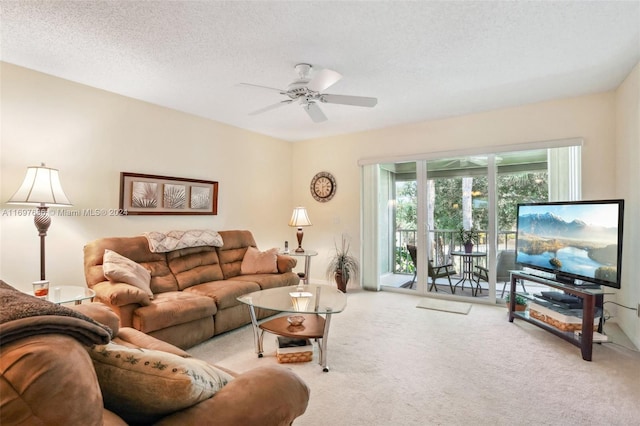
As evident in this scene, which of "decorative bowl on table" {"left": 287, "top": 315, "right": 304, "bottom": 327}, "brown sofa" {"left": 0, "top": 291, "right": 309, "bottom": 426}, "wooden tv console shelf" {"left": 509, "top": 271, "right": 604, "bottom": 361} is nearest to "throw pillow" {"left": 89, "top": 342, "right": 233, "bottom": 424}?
"brown sofa" {"left": 0, "top": 291, "right": 309, "bottom": 426}

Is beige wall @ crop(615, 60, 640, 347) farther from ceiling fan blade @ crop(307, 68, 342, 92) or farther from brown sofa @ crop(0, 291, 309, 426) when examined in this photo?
brown sofa @ crop(0, 291, 309, 426)

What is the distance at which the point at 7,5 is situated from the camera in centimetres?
201

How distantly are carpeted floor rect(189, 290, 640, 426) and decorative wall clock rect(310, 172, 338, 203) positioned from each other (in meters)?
2.38

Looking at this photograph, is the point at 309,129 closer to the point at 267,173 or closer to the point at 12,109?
the point at 267,173

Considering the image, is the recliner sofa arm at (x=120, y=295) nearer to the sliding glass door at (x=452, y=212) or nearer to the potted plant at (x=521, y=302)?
the sliding glass door at (x=452, y=212)

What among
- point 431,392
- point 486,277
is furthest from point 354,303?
point 431,392

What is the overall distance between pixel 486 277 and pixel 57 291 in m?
4.59

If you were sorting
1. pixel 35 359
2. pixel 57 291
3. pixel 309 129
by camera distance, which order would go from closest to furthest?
pixel 35 359 < pixel 57 291 < pixel 309 129

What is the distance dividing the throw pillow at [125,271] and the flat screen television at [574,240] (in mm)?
3778

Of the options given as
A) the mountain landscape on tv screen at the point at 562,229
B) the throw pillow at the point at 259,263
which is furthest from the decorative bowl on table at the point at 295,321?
the mountain landscape on tv screen at the point at 562,229

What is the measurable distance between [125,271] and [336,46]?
2.51 m

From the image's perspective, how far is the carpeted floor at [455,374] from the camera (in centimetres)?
191

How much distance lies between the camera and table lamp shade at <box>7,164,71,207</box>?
2.50 meters

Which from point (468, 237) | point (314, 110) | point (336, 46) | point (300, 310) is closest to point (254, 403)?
point (300, 310)
